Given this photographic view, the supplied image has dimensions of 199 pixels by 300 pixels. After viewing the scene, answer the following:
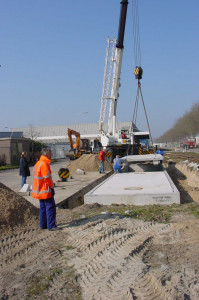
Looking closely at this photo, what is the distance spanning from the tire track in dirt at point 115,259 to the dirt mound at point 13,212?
107cm

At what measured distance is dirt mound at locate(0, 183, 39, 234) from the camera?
6113mm

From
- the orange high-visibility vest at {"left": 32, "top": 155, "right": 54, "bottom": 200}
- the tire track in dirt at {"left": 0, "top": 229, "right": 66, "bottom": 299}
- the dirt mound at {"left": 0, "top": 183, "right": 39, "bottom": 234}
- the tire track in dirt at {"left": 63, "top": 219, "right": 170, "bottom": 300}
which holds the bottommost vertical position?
the tire track in dirt at {"left": 0, "top": 229, "right": 66, "bottom": 299}

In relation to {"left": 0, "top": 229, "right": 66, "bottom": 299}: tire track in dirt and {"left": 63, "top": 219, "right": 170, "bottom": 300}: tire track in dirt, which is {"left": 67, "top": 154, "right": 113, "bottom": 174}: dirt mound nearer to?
{"left": 63, "top": 219, "right": 170, "bottom": 300}: tire track in dirt

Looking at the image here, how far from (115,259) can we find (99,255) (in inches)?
11.0

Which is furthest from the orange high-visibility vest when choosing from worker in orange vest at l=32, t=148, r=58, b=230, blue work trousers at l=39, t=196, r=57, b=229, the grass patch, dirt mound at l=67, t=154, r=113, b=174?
dirt mound at l=67, t=154, r=113, b=174

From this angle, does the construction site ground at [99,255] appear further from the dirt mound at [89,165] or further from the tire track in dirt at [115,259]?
the dirt mound at [89,165]

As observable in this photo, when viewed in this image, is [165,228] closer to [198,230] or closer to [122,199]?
[198,230]

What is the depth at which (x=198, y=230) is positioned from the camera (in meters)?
5.64

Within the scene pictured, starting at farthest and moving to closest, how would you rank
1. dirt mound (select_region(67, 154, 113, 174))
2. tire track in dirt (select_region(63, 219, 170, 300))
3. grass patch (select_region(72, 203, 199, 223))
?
dirt mound (select_region(67, 154, 113, 174)) < grass patch (select_region(72, 203, 199, 223)) < tire track in dirt (select_region(63, 219, 170, 300))

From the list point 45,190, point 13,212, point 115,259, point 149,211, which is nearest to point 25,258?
point 115,259

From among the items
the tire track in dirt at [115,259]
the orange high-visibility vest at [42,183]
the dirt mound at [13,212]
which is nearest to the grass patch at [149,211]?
the tire track in dirt at [115,259]

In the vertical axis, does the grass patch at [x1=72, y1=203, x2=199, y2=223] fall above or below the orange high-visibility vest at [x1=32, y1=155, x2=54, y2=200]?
below

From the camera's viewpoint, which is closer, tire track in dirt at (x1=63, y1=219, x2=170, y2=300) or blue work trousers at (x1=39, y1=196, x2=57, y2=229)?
tire track in dirt at (x1=63, y1=219, x2=170, y2=300)

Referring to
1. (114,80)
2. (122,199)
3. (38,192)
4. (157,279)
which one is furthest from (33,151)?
(157,279)
